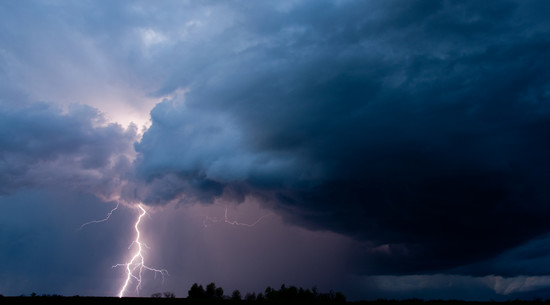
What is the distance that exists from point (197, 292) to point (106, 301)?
7024cm

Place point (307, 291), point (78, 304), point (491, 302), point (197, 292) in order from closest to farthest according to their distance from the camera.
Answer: point (78, 304)
point (491, 302)
point (197, 292)
point (307, 291)

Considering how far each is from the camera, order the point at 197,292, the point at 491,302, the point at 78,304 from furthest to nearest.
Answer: the point at 197,292 < the point at 491,302 < the point at 78,304

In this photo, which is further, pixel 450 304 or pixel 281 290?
pixel 281 290

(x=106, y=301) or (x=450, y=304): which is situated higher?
(x=106, y=301)

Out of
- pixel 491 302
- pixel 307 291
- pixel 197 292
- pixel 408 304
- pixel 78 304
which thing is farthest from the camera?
pixel 307 291

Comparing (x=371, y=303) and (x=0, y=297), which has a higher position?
(x=0, y=297)

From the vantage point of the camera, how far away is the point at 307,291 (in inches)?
4299

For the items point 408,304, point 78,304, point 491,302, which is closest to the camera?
point 78,304

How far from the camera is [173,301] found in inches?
1323

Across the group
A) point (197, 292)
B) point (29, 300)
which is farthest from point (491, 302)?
point (197, 292)

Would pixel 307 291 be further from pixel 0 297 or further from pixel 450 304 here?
pixel 0 297

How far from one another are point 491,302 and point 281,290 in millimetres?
83274

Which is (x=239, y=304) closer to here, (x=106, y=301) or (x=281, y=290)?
(x=106, y=301)

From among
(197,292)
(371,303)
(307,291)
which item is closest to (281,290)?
(307,291)
